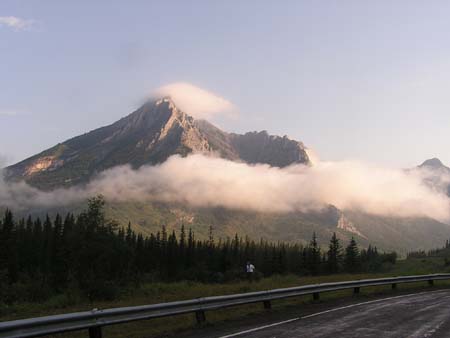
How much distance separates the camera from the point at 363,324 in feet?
47.8

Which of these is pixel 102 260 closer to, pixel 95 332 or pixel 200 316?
pixel 200 316

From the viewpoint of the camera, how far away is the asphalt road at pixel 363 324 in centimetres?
1280

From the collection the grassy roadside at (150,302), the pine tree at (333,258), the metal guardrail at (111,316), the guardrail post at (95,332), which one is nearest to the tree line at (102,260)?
the pine tree at (333,258)

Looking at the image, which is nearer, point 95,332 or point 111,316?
point 95,332

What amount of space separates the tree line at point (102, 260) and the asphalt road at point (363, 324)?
1357 cm

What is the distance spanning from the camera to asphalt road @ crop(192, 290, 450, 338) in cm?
1280

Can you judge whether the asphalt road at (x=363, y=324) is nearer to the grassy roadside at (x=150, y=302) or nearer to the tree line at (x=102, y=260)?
the grassy roadside at (x=150, y=302)

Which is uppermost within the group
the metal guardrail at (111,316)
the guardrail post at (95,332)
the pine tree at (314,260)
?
the metal guardrail at (111,316)

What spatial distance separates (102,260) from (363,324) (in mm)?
32015

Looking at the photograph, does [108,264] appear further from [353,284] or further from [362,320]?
[362,320]

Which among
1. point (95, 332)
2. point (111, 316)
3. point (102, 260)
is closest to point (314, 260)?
point (102, 260)

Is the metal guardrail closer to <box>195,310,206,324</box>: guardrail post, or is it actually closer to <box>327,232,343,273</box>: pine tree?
<box>195,310,206,324</box>: guardrail post

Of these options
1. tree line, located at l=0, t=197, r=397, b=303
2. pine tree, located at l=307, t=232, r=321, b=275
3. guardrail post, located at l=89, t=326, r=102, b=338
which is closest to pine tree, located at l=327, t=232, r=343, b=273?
tree line, located at l=0, t=197, r=397, b=303

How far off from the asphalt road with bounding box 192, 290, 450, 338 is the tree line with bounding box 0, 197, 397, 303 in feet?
44.5
